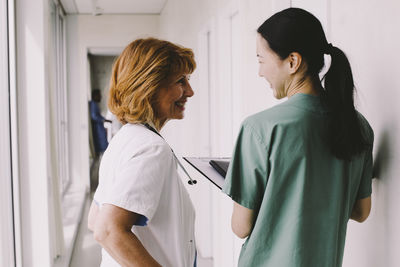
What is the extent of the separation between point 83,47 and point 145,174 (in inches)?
269

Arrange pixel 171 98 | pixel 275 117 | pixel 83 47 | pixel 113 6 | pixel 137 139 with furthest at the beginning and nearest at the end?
pixel 83 47
pixel 113 6
pixel 171 98
pixel 137 139
pixel 275 117

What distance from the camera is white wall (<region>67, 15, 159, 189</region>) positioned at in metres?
6.87

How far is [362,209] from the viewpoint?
43.1 inches

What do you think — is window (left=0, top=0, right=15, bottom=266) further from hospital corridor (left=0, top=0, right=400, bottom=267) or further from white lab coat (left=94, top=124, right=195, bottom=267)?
white lab coat (left=94, top=124, right=195, bottom=267)

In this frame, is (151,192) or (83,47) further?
(83,47)

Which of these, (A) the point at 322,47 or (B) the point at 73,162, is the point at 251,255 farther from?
(B) the point at 73,162

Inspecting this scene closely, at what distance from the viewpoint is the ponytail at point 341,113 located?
36.6 inches

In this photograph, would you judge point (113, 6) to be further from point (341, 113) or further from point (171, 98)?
point (341, 113)

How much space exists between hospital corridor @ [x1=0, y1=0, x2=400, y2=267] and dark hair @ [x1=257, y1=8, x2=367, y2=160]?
6 centimetres

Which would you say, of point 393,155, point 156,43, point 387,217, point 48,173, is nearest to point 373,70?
point 393,155

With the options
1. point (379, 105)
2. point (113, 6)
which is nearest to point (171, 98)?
point (379, 105)

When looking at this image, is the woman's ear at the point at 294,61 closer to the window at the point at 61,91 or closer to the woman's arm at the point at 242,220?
the woman's arm at the point at 242,220

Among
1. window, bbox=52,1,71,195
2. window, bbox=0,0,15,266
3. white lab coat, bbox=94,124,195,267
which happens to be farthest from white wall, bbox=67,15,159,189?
white lab coat, bbox=94,124,195,267

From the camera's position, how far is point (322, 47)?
98cm
